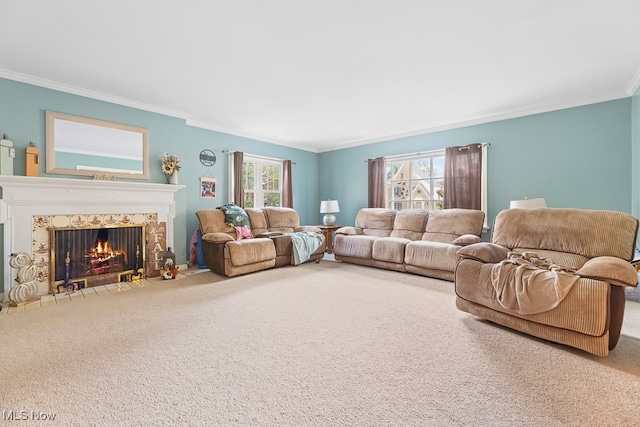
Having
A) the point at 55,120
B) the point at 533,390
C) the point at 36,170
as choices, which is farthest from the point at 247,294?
the point at 55,120

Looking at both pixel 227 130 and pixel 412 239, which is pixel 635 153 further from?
pixel 227 130

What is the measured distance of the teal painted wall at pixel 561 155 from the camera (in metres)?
3.67

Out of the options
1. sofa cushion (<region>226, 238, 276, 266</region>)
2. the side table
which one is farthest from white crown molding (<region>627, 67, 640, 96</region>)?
sofa cushion (<region>226, 238, 276, 266</region>)

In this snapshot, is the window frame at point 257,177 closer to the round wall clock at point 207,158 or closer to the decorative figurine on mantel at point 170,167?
the round wall clock at point 207,158

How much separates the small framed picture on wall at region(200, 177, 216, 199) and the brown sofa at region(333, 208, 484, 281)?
2423 millimetres

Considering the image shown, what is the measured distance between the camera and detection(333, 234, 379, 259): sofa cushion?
4656 mm

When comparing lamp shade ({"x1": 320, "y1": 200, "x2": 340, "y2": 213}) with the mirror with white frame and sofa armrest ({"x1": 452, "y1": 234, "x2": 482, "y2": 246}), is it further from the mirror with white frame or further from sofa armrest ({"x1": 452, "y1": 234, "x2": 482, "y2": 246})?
the mirror with white frame

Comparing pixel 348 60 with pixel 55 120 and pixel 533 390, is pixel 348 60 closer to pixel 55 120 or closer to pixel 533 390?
pixel 533 390

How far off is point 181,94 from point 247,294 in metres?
2.77

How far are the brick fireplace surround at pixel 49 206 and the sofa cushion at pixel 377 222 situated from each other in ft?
11.7

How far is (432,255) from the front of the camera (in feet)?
12.8

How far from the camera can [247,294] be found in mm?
3252

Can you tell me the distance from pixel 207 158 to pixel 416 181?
400 centimetres

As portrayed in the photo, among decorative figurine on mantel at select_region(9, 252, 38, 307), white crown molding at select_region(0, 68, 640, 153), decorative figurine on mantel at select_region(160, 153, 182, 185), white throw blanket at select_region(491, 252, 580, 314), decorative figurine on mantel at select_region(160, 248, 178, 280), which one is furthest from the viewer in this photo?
decorative figurine on mantel at select_region(160, 153, 182, 185)
